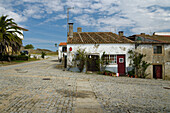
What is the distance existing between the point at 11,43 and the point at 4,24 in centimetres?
357

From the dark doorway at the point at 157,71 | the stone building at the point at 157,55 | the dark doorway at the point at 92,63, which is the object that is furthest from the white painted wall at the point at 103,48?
the dark doorway at the point at 157,71

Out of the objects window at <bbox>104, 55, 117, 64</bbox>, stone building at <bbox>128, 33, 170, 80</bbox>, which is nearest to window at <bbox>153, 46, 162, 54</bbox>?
stone building at <bbox>128, 33, 170, 80</bbox>

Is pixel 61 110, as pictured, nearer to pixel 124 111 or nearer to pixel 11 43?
pixel 124 111

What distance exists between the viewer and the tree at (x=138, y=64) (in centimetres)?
1570

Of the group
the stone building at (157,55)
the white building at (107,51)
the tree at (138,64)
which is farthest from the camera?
the stone building at (157,55)

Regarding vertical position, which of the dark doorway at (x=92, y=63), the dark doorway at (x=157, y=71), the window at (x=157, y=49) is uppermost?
the window at (x=157, y=49)

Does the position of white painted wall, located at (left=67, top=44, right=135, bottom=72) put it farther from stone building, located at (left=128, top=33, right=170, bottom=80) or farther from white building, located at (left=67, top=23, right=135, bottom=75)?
stone building, located at (left=128, top=33, right=170, bottom=80)

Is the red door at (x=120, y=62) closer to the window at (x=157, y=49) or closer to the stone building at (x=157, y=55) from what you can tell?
the stone building at (x=157, y=55)

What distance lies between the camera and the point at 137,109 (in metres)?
5.09

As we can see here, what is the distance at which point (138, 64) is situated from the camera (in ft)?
51.5

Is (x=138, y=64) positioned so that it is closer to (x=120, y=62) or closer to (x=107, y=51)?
(x=120, y=62)

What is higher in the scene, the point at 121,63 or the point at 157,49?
the point at 157,49

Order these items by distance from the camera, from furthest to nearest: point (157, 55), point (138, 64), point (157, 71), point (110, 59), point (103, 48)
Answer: point (157, 71)
point (157, 55)
point (110, 59)
point (103, 48)
point (138, 64)

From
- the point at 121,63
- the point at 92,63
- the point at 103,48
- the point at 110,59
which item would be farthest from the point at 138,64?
the point at 92,63
